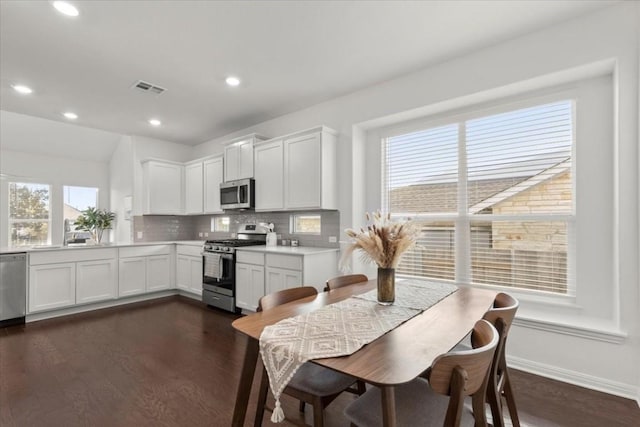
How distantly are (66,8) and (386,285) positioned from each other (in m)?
2.97

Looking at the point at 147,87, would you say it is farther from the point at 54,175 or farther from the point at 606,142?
the point at 606,142

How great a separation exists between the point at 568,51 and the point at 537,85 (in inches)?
12.2

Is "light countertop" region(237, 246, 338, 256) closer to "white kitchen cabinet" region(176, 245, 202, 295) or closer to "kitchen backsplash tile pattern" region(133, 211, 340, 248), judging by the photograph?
"kitchen backsplash tile pattern" region(133, 211, 340, 248)

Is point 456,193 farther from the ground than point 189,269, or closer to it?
farther from the ground

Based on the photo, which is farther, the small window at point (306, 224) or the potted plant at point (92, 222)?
the potted plant at point (92, 222)

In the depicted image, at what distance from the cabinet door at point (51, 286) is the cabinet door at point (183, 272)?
1394mm

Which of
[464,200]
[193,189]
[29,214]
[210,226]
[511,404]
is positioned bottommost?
[511,404]

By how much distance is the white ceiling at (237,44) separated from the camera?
7.49ft

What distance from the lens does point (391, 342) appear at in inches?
49.3

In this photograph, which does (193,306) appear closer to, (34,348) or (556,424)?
(34,348)

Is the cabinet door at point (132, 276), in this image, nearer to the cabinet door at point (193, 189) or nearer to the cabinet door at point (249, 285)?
the cabinet door at point (193, 189)

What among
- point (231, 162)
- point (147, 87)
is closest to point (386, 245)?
point (147, 87)

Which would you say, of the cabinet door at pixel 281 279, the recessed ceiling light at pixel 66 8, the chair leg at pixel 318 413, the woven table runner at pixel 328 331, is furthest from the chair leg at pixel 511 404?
the recessed ceiling light at pixel 66 8

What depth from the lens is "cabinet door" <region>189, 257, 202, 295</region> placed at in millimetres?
4801
